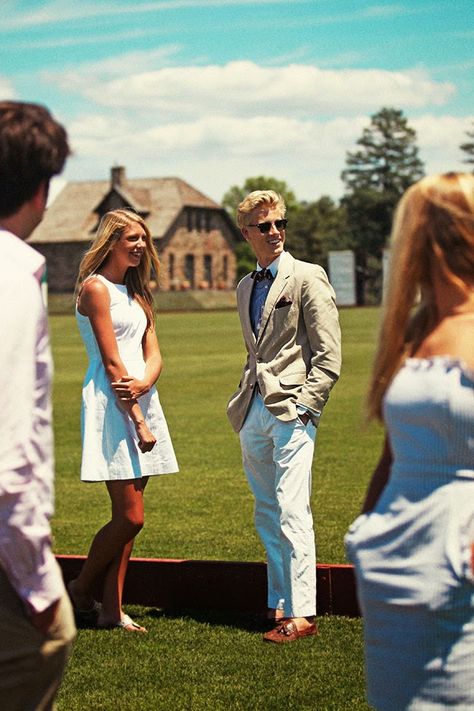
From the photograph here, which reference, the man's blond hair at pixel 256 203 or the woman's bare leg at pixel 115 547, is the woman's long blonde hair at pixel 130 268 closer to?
the man's blond hair at pixel 256 203

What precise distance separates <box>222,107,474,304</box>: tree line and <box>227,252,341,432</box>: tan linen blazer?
355 ft

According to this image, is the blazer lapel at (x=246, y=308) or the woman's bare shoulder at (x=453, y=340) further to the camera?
the blazer lapel at (x=246, y=308)

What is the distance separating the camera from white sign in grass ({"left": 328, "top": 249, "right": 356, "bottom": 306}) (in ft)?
352

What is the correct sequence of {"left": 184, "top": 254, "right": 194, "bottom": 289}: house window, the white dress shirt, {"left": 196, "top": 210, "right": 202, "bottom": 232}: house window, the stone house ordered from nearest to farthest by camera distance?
the white dress shirt → the stone house → {"left": 196, "top": 210, "right": 202, "bottom": 232}: house window → {"left": 184, "top": 254, "right": 194, "bottom": 289}: house window

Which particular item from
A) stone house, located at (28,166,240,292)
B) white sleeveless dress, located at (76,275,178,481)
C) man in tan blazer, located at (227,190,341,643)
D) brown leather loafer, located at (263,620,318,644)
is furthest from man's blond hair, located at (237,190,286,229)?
stone house, located at (28,166,240,292)

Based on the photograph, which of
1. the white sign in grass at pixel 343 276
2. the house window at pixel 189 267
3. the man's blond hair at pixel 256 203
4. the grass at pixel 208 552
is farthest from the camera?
the house window at pixel 189 267

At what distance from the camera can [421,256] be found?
3256mm

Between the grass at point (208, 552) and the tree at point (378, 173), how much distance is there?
103 metres

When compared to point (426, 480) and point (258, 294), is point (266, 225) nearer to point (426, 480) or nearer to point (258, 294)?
point (258, 294)

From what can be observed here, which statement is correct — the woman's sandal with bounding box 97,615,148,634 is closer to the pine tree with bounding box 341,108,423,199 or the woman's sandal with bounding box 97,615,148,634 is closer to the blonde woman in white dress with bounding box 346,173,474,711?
the blonde woman in white dress with bounding box 346,173,474,711

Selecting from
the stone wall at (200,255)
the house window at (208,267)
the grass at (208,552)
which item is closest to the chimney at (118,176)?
the stone wall at (200,255)

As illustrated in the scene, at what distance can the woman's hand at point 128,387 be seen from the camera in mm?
6895

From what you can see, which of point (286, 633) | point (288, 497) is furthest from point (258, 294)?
point (286, 633)

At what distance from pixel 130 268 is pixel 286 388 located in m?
1.14
